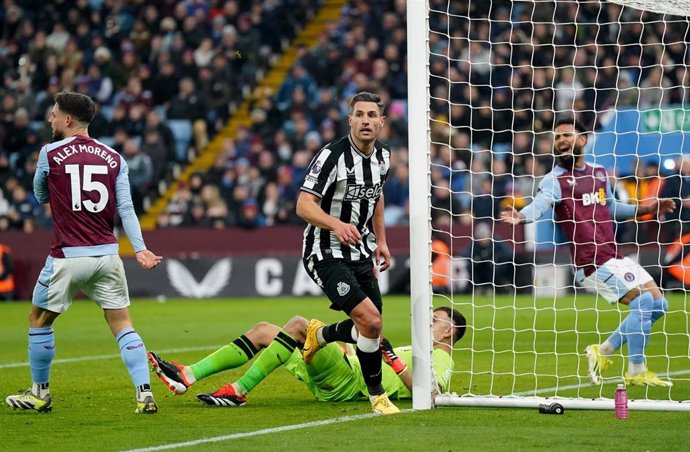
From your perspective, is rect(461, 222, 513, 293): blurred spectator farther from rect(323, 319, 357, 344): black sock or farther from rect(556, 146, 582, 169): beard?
rect(323, 319, 357, 344): black sock

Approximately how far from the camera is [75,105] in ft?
25.2

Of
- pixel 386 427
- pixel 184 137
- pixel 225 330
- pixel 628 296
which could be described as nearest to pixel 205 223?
pixel 184 137

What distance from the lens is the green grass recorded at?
6.38m

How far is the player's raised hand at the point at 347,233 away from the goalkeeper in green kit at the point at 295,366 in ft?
2.48

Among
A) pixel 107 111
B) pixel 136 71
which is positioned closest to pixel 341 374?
pixel 107 111

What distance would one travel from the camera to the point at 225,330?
14.4 m

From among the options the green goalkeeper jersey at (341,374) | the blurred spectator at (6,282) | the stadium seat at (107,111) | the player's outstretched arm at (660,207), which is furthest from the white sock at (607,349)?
the stadium seat at (107,111)

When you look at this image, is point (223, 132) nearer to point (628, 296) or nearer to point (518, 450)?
point (628, 296)

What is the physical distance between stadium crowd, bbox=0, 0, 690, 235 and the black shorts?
11.6 metres

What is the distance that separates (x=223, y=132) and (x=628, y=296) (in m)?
16.0

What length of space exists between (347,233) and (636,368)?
10.9ft

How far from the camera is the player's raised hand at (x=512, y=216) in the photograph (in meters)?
8.27

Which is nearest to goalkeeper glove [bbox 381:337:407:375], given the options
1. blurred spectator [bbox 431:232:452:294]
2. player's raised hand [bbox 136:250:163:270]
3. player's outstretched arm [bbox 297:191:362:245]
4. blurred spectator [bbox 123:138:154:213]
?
player's outstretched arm [bbox 297:191:362:245]

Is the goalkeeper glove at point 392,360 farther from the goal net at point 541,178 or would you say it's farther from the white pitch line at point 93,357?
the white pitch line at point 93,357
